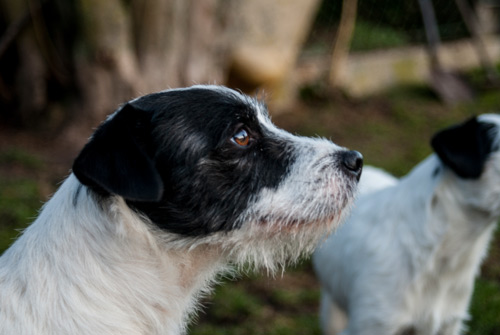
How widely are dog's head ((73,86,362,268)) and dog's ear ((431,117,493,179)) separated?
1.38 meters

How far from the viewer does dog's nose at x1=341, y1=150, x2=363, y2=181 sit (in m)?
3.01

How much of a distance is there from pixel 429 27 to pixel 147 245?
9.68m

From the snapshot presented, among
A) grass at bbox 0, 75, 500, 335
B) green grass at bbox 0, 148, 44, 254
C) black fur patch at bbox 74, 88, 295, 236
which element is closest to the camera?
black fur patch at bbox 74, 88, 295, 236

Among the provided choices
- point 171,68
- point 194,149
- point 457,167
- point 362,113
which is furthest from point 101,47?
point 194,149

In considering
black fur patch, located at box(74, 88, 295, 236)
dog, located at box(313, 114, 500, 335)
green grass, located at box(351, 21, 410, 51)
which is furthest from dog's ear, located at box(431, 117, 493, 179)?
green grass, located at box(351, 21, 410, 51)

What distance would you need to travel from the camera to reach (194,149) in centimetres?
278

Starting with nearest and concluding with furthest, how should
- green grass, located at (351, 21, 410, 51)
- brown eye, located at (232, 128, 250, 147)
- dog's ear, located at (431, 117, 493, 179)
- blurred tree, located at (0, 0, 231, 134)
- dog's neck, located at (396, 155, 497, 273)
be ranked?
1. brown eye, located at (232, 128, 250, 147)
2. dog's ear, located at (431, 117, 493, 179)
3. dog's neck, located at (396, 155, 497, 273)
4. blurred tree, located at (0, 0, 231, 134)
5. green grass, located at (351, 21, 410, 51)

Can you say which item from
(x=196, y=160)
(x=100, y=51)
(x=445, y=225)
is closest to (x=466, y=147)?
(x=445, y=225)

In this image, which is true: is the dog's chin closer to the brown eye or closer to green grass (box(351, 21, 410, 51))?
the brown eye

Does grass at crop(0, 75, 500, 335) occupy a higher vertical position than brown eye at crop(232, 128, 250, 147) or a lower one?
lower

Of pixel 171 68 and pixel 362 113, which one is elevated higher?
pixel 171 68

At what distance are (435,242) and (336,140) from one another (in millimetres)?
4994

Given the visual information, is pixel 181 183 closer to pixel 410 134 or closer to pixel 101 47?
pixel 101 47

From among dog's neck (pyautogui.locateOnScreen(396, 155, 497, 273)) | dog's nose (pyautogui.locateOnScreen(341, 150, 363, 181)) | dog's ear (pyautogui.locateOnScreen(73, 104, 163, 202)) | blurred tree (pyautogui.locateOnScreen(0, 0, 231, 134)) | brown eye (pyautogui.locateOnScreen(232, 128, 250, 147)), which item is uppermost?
dog's ear (pyautogui.locateOnScreen(73, 104, 163, 202))
